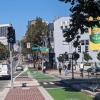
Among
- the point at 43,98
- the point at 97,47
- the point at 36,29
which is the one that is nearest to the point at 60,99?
the point at 43,98

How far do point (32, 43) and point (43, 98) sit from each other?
96168mm

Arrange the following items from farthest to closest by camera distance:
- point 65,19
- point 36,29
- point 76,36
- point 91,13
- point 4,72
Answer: point 65,19, point 36,29, point 4,72, point 76,36, point 91,13

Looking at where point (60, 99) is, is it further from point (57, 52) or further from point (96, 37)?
point (57, 52)

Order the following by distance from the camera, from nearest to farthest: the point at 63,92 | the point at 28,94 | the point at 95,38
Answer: the point at 28,94 < the point at 63,92 < the point at 95,38

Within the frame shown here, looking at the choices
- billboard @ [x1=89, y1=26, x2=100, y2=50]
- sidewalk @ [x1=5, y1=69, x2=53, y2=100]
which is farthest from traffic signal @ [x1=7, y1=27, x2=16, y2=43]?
billboard @ [x1=89, y1=26, x2=100, y2=50]

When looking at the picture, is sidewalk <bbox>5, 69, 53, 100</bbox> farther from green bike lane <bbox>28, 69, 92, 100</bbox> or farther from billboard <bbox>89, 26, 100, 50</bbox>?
billboard <bbox>89, 26, 100, 50</bbox>

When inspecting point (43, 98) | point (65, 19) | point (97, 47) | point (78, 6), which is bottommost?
point (43, 98)

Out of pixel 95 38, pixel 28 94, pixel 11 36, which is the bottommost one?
pixel 28 94

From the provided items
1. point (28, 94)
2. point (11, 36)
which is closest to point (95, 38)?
point (28, 94)

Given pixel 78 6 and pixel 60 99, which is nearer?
pixel 60 99

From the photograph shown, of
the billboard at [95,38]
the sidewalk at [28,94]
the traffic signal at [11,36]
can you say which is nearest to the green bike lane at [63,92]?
Answer: the sidewalk at [28,94]

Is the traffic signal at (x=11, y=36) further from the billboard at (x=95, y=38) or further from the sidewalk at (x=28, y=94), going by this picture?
the billboard at (x=95, y=38)

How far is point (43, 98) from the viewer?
2709cm

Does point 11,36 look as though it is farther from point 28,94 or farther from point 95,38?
point 95,38
